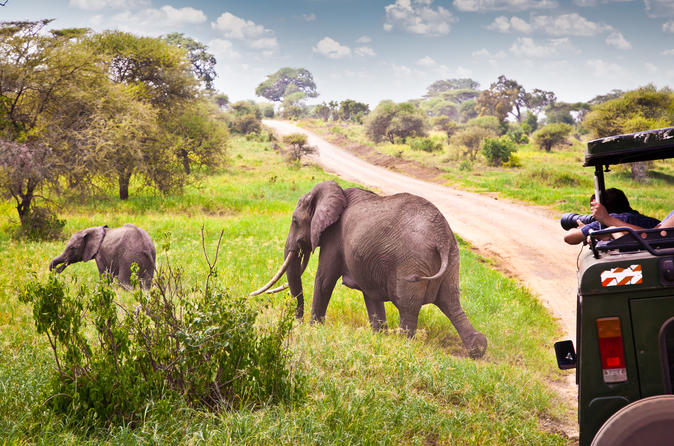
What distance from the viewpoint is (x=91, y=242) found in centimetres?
950

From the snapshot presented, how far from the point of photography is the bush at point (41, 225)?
13539 millimetres

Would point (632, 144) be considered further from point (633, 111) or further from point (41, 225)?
point (633, 111)

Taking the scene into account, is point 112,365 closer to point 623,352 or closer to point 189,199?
point 623,352

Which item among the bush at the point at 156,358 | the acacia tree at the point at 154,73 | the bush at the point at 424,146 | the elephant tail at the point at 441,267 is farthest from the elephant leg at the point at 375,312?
the bush at the point at 424,146

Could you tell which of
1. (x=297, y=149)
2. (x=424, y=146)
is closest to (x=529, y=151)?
(x=424, y=146)

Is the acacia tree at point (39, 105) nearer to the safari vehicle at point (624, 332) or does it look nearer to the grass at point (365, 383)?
the grass at point (365, 383)

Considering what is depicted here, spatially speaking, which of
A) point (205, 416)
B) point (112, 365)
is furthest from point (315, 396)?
point (112, 365)

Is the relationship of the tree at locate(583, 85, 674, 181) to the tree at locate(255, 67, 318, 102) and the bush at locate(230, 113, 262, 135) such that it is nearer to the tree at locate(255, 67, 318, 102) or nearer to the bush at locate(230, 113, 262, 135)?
the bush at locate(230, 113, 262, 135)

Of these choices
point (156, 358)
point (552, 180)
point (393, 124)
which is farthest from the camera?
point (393, 124)

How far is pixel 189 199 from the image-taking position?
1958 centimetres

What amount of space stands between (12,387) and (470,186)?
902 inches

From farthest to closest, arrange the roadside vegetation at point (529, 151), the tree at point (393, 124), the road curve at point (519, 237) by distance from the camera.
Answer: the tree at point (393, 124), the roadside vegetation at point (529, 151), the road curve at point (519, 237)

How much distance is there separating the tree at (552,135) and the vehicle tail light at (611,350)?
1583 inches

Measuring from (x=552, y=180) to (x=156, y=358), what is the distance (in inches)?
917
